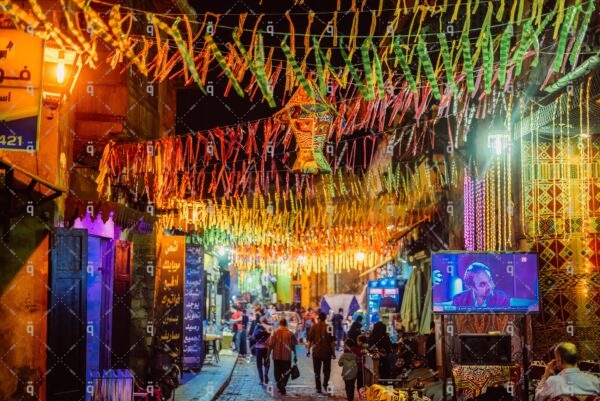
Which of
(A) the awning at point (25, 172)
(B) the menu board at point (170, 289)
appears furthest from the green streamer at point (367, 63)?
(B) the menu board at point (170, 289)

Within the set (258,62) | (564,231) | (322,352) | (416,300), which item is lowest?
(322,352)

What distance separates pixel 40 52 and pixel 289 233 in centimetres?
1993

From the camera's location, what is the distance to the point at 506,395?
35.5ft

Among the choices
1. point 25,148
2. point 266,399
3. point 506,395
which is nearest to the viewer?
point 25,148

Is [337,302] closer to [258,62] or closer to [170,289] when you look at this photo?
[170,289]

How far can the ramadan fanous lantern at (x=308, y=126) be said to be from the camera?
12406 millimetres

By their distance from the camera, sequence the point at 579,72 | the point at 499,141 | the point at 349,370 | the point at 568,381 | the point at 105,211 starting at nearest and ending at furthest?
the point at 568,381 → the point at 579,72 → the point at 105,211 → the point at 499,141 → the point at 349,370

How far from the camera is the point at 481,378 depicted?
10719mm

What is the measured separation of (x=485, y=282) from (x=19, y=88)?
7.20 metres

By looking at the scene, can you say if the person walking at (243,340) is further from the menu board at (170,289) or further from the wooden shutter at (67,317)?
the wooden shutter at (67,317)

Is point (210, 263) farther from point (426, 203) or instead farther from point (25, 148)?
point (25, 148)

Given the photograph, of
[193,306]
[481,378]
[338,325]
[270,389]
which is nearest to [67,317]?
[481,378]

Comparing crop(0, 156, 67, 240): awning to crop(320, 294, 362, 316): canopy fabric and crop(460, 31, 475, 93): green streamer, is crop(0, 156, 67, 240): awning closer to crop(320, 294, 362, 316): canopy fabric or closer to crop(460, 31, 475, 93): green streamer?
crop(460, 31, 475, 93): green streamer

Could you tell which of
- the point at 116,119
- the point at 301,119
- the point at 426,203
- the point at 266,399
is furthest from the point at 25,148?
the point at 426,203
